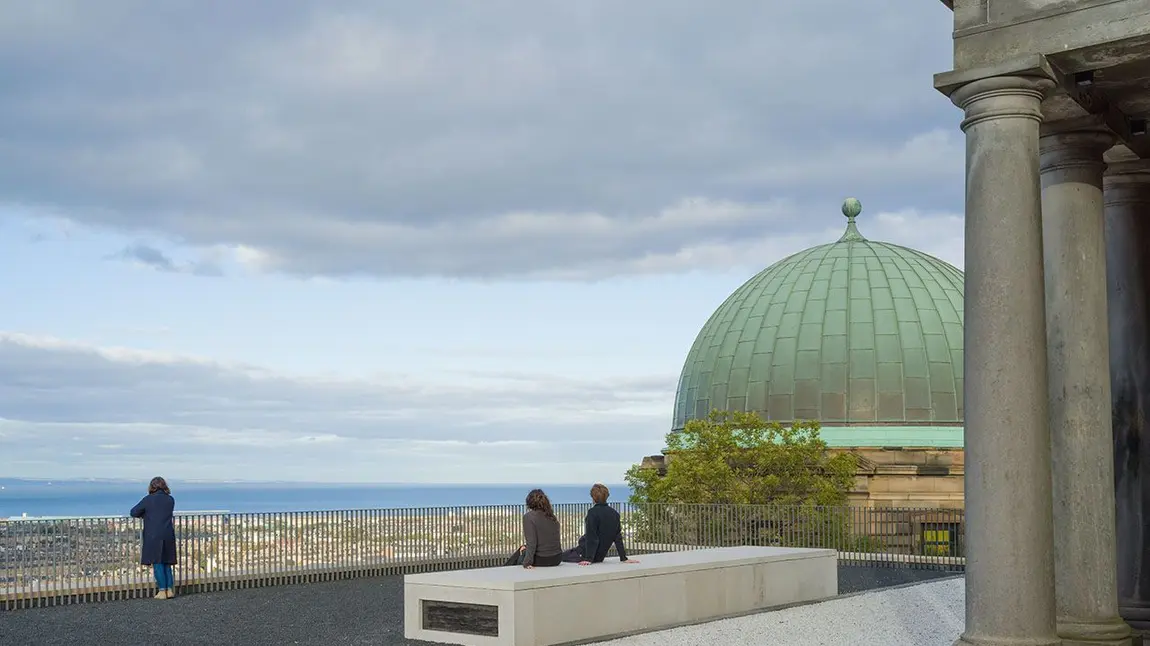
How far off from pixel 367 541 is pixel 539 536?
40.7ft

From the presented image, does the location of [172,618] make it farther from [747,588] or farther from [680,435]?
[680,435]

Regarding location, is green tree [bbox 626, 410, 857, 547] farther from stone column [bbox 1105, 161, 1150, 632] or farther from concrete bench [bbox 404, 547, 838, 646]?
stone column [bbox 1105, 161, 1150, 632]

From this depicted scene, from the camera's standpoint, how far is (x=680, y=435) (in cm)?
4778

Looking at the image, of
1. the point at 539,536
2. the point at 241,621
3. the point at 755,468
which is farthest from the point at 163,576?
the point at 755,468

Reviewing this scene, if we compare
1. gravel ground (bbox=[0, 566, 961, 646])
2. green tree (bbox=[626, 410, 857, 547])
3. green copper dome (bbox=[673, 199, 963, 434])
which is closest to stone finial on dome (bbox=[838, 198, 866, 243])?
green copper dome (bbox=[673, 199, 963, 434])

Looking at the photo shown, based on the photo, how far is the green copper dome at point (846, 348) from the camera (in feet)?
150

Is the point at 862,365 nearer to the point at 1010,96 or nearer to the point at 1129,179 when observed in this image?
the point at 1129,179

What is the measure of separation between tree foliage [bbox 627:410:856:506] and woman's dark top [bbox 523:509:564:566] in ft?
73.3

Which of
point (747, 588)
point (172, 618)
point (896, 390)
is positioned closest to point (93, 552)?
point (172, 618)

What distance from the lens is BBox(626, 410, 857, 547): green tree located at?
37.2 metres

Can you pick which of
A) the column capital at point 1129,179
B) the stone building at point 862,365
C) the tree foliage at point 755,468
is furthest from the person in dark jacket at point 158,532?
the stone building at point 862,365

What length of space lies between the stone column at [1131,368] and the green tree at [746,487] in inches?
882

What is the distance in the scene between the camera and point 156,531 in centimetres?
2334

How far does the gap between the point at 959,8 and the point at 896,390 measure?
34.5 meters
